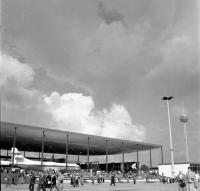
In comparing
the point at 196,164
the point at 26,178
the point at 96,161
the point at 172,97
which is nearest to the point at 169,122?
the point at 172,97

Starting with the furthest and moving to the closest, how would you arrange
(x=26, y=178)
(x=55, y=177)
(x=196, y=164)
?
(x=196, y=164) → (x=26, y=178) → (x=55, y=177)

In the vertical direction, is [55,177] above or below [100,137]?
below

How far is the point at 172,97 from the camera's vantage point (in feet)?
140

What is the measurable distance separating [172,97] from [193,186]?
30.8m

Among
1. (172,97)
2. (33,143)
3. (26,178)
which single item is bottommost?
(26,178)

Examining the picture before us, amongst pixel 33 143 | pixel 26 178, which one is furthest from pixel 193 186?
pixel 33 143

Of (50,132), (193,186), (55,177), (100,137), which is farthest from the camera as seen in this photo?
(100,137)

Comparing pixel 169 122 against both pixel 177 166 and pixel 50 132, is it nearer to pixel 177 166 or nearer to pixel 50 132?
pixel 177 166

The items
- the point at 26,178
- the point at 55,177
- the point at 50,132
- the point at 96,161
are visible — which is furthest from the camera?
the point at 96,161

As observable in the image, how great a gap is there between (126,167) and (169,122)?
45061mm

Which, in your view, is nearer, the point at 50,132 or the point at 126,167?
the point at 50,132

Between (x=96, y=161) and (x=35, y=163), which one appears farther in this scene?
(x=96, y=161)

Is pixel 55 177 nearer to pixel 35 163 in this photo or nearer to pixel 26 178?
pixel 26 178

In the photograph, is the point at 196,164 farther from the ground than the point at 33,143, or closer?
closer
